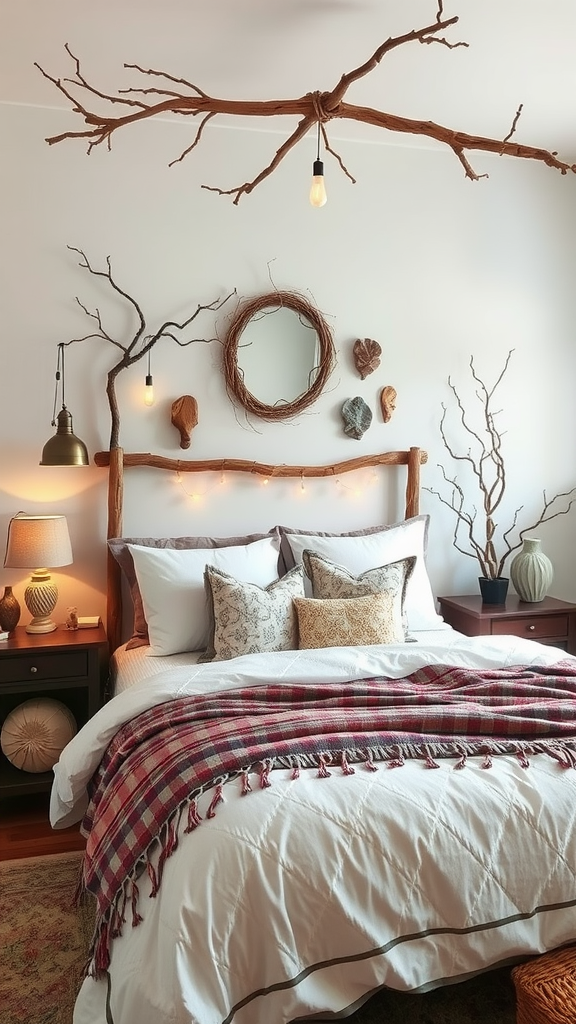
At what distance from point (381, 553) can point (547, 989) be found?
6.55 feet

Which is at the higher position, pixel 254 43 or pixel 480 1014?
pixel 254 43

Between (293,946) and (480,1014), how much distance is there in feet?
2.24

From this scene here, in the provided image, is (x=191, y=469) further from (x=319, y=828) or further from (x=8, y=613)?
(x=319, y=828)

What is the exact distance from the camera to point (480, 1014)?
184cm

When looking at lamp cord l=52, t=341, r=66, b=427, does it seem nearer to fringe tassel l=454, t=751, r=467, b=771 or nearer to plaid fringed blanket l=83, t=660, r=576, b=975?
plaid fringed blanket l=83, t=660, r=576, b=975

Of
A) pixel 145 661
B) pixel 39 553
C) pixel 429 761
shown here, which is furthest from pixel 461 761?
pixel 39 553

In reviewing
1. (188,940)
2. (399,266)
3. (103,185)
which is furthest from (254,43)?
(188,940)

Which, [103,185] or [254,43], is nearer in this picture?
[254,43]

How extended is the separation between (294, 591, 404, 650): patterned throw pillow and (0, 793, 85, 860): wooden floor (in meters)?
1.11

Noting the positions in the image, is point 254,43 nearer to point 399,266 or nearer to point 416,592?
point 399,266

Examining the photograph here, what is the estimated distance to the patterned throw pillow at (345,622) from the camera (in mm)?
2768

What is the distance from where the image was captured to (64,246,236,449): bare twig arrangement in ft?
10.9

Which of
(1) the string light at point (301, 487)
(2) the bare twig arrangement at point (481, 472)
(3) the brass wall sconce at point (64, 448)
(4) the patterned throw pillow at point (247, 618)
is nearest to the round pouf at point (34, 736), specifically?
(4) the patterned throw pillow at point (247, 618)

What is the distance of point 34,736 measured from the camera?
9.59ft
